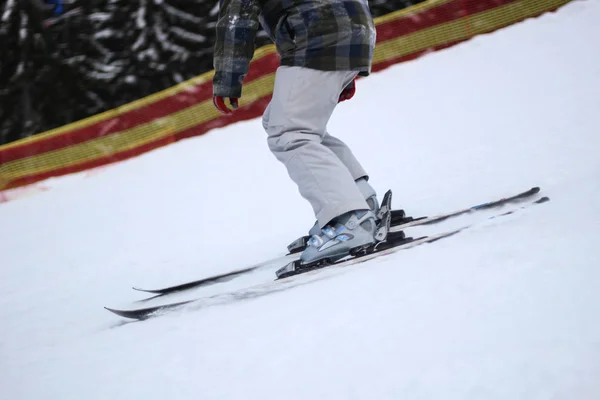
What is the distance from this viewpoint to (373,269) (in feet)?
5.42

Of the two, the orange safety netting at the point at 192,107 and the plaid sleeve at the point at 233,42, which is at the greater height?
the orange safety netting at the point at 192,107

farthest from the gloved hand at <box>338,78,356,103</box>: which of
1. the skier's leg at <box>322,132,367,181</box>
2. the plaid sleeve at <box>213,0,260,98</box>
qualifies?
the plaid sleeve at <box>213,0,260,98</box>

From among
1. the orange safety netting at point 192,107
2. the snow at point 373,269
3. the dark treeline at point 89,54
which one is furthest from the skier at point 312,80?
the dark treeline at point 89,54

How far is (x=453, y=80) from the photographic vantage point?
4.70 metres

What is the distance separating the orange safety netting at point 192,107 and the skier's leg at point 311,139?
3837 mm

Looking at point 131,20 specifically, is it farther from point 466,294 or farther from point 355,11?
point 466,294

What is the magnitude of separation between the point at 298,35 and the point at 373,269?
2.76ft

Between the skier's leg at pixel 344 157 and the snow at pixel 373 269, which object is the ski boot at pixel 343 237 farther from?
the skier's leg at pixel 344 157

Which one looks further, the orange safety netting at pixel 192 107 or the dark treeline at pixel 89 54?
→ the dark treeline at pixel 89 54

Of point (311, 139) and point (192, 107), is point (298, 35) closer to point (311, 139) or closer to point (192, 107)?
point (311, 139)

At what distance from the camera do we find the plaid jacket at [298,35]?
69.8 inches

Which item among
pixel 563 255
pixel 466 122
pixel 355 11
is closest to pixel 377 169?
pixel 466 122

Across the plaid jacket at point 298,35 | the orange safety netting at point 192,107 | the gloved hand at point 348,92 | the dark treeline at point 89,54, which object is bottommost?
the gloved hand at point 348,92

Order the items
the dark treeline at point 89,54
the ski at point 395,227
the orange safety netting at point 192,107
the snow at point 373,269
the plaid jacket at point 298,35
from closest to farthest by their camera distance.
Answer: the snow at point 373,269 < the plaid jacket at point 298,35 < the ski at point 395,227 < the orange safety netting at point 192,107 < the dark treeline at point 89,54
